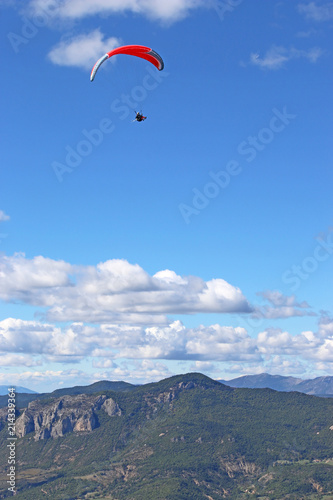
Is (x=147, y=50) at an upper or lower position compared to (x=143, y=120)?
upper

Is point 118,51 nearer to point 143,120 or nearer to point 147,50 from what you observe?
point 147,50

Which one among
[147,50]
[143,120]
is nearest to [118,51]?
[147,50]

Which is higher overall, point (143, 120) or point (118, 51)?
point (118, 51)
